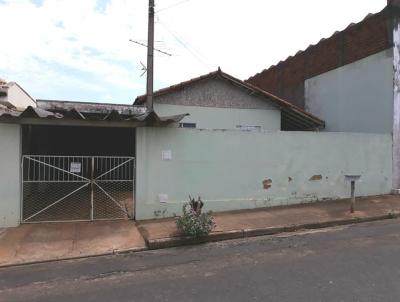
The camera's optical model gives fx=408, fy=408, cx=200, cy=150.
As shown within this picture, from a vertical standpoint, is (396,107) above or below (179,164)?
above

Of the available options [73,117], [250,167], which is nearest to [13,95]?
[73,117]

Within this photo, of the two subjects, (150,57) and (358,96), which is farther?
(358,96)

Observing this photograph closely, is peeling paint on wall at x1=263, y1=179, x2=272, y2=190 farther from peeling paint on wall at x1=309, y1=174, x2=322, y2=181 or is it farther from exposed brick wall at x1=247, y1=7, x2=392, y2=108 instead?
exposed brick wall at x1=247, y1=7, x2=392, y2=108

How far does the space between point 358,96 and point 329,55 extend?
268 centimetres

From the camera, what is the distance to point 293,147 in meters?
11.5

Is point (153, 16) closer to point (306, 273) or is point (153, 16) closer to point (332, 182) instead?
point (332, 182)

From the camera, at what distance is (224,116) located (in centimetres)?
1545

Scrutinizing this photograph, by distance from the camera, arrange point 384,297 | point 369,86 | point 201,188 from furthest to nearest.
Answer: point 369,86
point 201,188
point 384,297

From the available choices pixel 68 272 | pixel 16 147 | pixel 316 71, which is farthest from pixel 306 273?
pixel 316 71

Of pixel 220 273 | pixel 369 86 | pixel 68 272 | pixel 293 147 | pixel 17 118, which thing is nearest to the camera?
pixel 220 273

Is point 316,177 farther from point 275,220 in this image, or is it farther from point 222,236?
point 222,236

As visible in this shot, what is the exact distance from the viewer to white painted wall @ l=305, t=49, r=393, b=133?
13.3 meters

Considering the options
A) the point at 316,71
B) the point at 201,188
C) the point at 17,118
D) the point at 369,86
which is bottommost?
the point at 201,188

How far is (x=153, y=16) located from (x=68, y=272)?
9.13 metres
